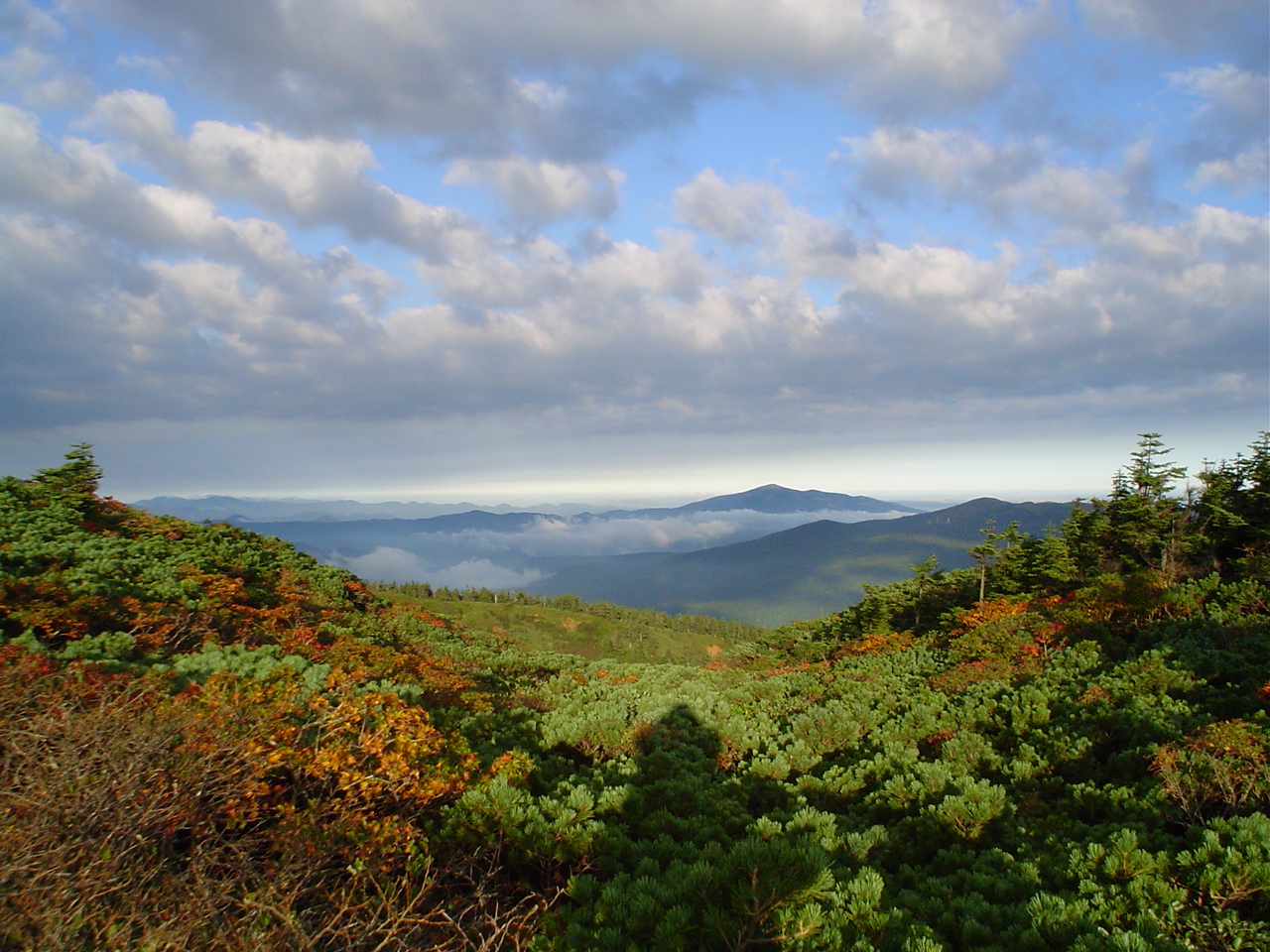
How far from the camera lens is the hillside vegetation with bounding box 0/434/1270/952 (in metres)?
4.52

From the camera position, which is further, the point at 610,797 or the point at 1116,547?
the point at 1116,547

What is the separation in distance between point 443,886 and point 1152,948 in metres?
6.34

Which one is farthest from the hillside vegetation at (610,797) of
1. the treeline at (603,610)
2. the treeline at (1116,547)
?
the treeline at (603,610)

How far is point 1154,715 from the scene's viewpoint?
9117mm

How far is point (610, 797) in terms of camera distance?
720 cm

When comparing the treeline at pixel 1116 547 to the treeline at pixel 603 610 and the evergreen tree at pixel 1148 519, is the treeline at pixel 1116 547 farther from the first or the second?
the treeline at pixel 603 610

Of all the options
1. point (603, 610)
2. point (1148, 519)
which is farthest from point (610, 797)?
point (603, 610)

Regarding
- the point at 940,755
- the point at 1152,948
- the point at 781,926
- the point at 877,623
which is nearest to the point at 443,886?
the point at 781,926

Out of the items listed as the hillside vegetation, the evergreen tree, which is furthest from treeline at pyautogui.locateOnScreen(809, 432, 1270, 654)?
the hillside vegetation

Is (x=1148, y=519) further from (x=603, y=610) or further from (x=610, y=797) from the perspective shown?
(x=603, y=610)

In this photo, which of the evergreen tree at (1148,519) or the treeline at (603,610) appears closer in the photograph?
the evergreen tree at (1148,519)

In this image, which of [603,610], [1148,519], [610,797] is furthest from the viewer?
[603,610]

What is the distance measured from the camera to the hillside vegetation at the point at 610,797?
452 centimetres

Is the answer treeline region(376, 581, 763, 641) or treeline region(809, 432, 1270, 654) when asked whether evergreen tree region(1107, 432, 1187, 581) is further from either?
treeline region(376, 581, 763, 641)
